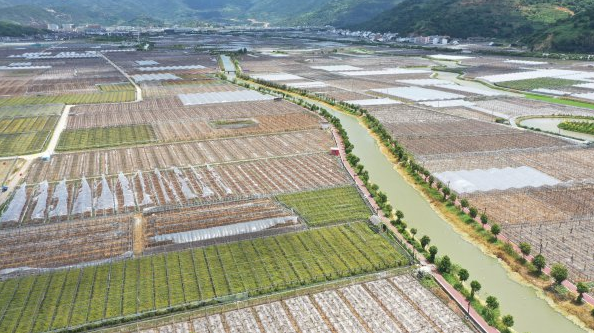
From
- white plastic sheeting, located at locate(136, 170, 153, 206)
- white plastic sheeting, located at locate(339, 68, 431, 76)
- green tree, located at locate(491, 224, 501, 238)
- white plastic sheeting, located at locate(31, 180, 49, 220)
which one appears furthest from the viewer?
white plastic sheeting, located at locate(339, 68, 431, 76)

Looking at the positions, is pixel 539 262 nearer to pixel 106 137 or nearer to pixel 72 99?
pixel 106 137

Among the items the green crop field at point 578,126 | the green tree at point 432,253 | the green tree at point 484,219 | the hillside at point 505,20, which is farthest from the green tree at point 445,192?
the hillside at point 505,20

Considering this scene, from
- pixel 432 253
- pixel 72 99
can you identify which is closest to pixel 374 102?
pixel 432 253

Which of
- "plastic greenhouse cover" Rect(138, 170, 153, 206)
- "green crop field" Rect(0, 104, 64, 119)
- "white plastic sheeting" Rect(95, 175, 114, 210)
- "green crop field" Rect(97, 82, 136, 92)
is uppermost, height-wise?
"green crop field" Rect(97, 82, 136, 92)

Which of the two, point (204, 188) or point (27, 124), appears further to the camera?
point (27, 124)

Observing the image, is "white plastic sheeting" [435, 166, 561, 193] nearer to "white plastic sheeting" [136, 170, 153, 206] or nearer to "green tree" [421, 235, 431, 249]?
"green tree" [421, 235, 431, 249]

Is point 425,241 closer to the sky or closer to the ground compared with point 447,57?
closer to the ground

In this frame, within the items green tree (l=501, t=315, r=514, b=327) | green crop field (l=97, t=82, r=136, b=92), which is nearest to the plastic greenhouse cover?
green tree (l=501, t=315, r=514, b=327)
